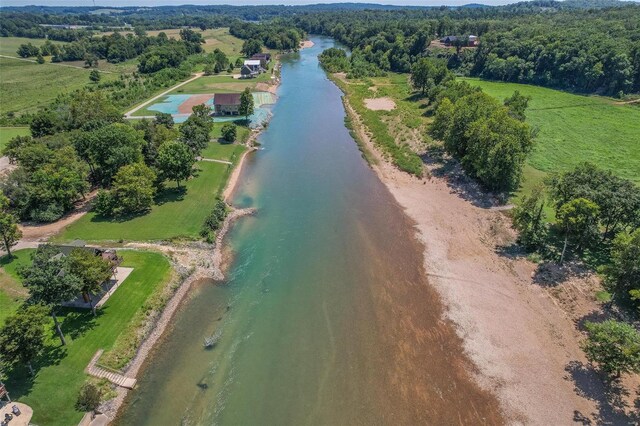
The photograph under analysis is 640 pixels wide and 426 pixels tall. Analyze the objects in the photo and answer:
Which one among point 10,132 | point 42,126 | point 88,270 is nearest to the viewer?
point 88,270

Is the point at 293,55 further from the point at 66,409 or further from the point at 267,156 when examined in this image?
the point at 66,409

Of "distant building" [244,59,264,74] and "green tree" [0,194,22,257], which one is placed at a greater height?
"distant building" [244,59,264,74]

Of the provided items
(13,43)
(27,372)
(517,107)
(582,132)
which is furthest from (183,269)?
(13,43)

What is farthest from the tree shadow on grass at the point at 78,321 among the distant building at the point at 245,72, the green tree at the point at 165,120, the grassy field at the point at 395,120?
the distant building at the point at 245,72

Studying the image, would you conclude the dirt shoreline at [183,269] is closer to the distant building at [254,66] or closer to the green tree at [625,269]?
the green tree at [625,269]

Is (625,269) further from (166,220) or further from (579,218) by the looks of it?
(166,220)

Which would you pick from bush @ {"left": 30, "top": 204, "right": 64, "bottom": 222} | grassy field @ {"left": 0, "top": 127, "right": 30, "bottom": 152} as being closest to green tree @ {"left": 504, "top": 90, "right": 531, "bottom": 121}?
bush @ {"left": 30, "top": 204, "right": 64, "bottom": 222}

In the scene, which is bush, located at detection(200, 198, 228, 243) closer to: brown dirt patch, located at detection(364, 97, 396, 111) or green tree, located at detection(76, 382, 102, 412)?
green tree, located at detection(76, 382, 102, 412)
